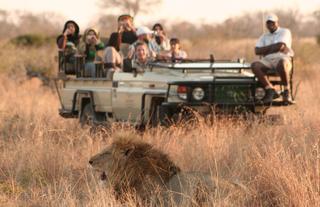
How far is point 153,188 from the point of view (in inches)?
251

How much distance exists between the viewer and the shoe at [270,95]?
10.3 meters

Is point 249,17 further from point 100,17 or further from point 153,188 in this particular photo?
point 153,188

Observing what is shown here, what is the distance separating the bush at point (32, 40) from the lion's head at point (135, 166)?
30040mm

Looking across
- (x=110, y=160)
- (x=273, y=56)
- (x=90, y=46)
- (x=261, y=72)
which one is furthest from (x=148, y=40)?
(x=110, y=160)

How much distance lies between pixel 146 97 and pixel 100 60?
2554mm

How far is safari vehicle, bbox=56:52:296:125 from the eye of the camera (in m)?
10.1

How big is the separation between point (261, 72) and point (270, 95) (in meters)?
0.34

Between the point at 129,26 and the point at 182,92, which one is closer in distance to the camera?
the point at 182,92

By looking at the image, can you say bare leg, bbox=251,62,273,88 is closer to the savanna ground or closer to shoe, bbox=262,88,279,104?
shoe, bbox=262,88,279,104

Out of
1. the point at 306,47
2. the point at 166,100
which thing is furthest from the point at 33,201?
the point at 306,47

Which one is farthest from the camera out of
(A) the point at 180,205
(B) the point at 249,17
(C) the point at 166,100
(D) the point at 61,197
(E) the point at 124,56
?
(B) the point at 249,17

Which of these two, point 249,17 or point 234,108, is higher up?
point 249,17

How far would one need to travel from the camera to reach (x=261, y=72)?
10.4 m

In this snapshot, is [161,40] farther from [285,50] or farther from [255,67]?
[255,67]
